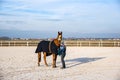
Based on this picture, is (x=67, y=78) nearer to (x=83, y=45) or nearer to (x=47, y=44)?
(x=47, y=44)

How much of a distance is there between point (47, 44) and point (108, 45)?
24569 mm

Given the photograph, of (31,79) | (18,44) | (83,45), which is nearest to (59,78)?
(31,79)

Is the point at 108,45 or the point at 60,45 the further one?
the point at 108,45

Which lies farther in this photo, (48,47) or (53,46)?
(48,47)

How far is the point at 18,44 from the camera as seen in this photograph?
131 feet

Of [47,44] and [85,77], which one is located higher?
[47,44]

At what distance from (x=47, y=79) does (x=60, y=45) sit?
3.64 metres

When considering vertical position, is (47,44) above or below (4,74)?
above

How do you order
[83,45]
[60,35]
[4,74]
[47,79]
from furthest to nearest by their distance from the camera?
[83,45], [60,35], [4,74], [47,79]

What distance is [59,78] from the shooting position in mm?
10445

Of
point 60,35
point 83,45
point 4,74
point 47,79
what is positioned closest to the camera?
point 47,79

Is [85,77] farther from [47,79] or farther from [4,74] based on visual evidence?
[4,74]

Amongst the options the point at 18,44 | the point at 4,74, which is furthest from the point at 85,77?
the point at 18,44

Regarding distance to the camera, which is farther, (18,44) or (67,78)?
(18,44)
